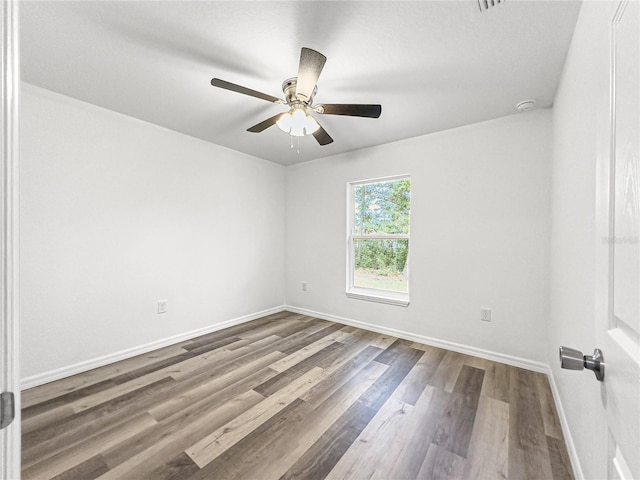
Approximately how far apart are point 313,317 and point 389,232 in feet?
5.47

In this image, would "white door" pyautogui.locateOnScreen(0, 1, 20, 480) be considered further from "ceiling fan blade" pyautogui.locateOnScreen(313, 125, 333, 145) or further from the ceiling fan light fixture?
"ceiling fan blade" pyautogui.locateOnScreen(313, 125, 333, 145)

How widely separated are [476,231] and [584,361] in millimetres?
2338

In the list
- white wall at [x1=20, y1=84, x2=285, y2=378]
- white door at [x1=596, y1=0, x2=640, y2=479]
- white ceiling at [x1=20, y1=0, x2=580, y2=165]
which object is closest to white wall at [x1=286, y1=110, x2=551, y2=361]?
white ceiling at [x1=20, y1=0, x2=580, y2=165]

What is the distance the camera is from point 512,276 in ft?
8.36

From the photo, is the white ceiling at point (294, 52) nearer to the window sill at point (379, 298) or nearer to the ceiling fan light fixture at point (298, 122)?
the ceiling fan light fixture at point (298, 122)

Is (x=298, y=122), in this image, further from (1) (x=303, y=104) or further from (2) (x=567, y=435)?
(2) (x=567, y=435)

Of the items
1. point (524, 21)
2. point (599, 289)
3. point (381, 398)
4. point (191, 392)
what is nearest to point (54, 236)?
point (191, 392)

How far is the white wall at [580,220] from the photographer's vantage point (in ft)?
3.47

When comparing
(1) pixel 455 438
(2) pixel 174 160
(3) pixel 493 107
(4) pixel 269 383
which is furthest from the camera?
(2) pixel 174 160

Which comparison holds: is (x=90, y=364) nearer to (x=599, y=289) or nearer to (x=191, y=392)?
(x=191, y=392)

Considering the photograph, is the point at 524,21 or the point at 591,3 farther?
the point at 524,21

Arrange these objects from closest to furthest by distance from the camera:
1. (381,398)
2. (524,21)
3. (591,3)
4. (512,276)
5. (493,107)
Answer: (591,3) → (524,21) → (381,398) → (493,107) → (512,276)

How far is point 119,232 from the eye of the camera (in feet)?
8.52

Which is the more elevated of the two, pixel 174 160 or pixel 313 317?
pixel 174 160
